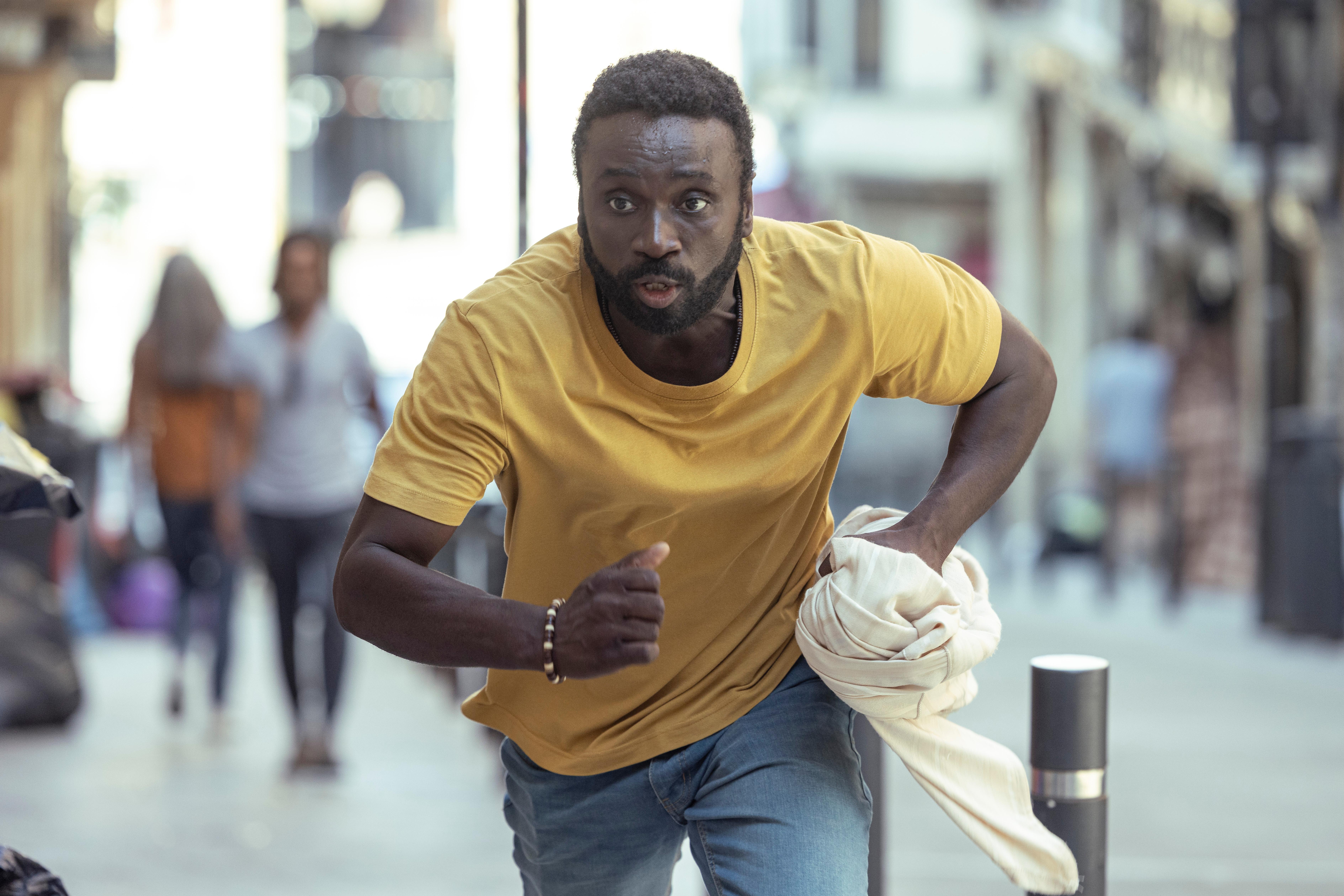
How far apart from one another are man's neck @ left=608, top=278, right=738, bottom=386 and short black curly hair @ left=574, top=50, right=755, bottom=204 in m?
0.20

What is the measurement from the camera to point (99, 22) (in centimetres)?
1419

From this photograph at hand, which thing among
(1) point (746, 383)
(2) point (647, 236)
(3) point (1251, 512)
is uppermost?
(2) point (647, 236)

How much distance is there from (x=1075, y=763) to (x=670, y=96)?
1.35 metres

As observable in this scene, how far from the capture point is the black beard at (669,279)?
2.36 m

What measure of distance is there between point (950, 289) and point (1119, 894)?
2.72 metres

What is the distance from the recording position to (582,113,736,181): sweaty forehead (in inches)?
91.7

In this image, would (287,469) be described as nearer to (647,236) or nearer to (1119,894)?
(1119,894)

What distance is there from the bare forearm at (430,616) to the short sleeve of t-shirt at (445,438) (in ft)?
0.28

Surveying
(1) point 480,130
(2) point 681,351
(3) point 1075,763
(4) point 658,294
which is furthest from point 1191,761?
(1) point 480,130

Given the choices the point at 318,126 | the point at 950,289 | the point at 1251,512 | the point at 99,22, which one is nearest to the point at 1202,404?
the point at 1251,512

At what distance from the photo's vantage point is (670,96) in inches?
92.5

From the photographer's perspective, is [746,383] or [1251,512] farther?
[1251,512]

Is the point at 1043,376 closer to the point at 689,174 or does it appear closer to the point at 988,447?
the point at 988,447

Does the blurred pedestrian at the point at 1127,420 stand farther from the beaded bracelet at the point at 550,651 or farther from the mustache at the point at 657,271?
the beaded bracelet at the point at 550,651
